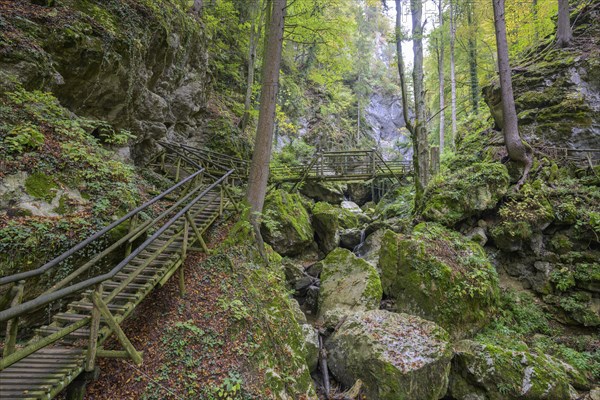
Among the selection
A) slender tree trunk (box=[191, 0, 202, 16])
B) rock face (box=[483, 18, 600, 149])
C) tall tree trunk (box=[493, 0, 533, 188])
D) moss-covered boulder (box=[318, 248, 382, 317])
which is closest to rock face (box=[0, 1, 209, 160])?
A: slender tree trunk (box=[191, 0, 202, 16])

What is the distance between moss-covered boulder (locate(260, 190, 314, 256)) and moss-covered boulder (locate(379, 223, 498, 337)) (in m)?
3.89

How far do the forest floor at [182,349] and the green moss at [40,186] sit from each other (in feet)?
7.40

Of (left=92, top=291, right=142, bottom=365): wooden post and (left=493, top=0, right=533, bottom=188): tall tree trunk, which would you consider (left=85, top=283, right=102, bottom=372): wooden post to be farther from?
(left=493, top=0, right=533, bottom=188): tall tree trunk

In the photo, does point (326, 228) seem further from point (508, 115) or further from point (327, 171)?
point (508, 115)

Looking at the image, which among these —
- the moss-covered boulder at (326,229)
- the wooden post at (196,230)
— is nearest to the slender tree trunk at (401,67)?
the moss-covered boulder at (326,229)

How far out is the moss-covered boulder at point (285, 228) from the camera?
35.4ft

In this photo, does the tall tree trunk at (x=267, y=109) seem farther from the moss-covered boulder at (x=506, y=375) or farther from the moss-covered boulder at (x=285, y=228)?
the moss-covered boulder at (x=506, y=375)

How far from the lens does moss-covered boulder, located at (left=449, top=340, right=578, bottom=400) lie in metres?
5.16

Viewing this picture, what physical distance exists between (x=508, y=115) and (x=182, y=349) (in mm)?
11111

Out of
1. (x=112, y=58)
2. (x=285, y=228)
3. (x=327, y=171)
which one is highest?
(x=112, y=58)

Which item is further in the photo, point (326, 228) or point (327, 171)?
point (327, 171)

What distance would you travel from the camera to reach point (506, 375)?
5.32m

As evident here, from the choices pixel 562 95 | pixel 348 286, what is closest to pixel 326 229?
pixel 348 286

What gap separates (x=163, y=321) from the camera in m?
4.21
